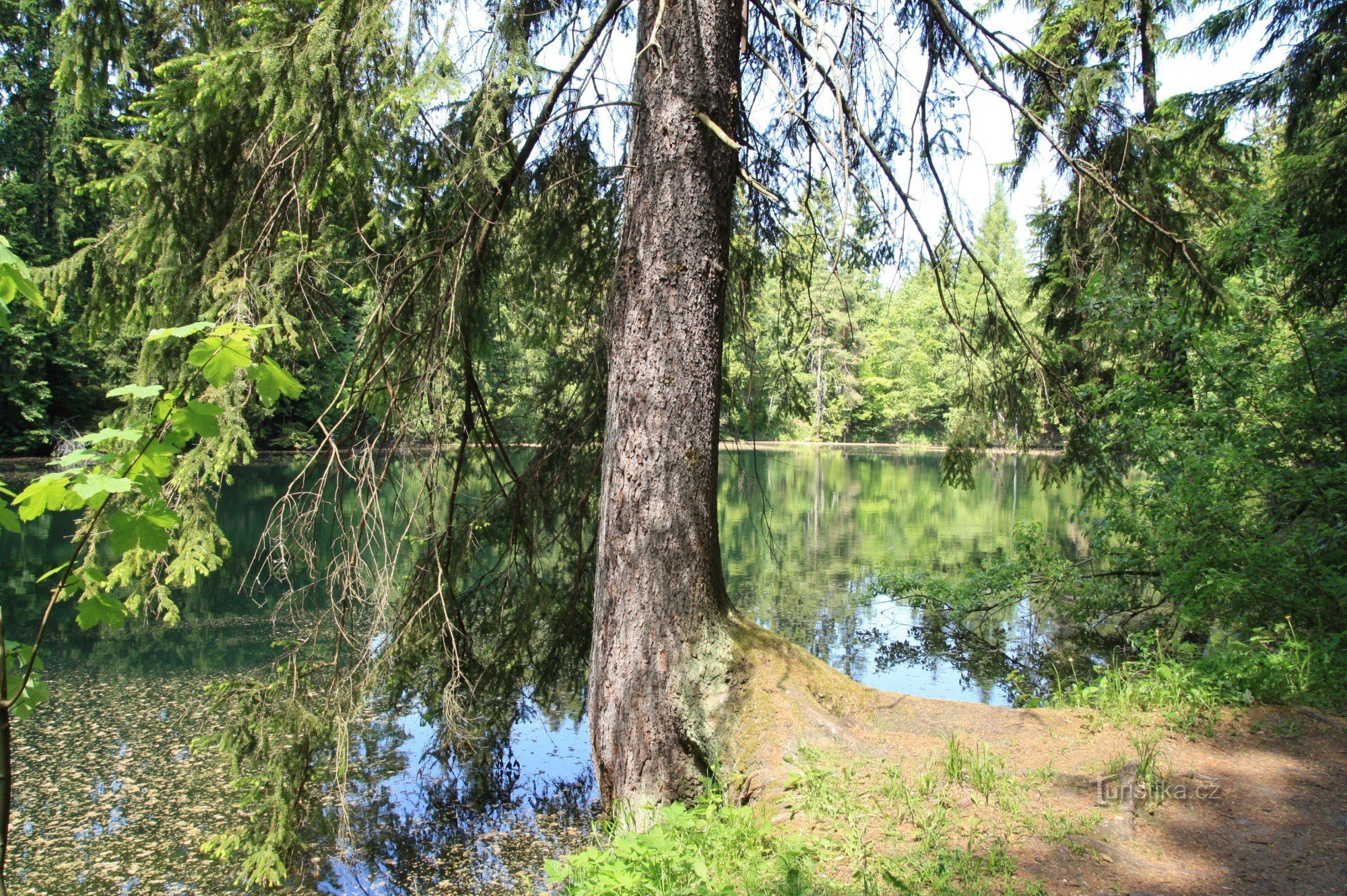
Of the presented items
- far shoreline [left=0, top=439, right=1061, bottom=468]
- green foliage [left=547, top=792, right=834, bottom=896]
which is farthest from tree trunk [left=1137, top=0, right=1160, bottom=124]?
green foliage [left=547, top=792, right=834, bottom=896]

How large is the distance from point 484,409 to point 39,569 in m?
9.59

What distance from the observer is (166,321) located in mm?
3668

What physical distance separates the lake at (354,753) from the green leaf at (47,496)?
2.52 m

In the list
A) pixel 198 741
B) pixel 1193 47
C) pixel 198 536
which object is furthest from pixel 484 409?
pixel 1193 47

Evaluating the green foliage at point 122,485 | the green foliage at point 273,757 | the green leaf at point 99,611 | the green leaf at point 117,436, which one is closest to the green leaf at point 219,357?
the green foliage at point 122,485

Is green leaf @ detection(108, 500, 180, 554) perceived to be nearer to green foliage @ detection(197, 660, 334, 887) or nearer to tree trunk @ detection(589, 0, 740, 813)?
tree trunk @ detection(589, 0, 740, 813)

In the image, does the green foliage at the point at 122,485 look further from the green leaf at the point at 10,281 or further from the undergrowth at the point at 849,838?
the undergrowth at the point at 849,838

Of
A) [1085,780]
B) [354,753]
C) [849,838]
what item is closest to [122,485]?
[849,838]

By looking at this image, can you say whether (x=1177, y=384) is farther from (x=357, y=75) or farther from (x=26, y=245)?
(x=26, y=245)

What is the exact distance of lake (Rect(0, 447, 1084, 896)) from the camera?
417 centimetres

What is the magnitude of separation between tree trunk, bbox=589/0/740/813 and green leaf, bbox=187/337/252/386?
2211mm

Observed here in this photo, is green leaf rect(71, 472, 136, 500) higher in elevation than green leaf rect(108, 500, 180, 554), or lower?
higher

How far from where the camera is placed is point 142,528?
1382 mm

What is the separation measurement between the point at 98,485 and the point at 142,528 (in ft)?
0.63
